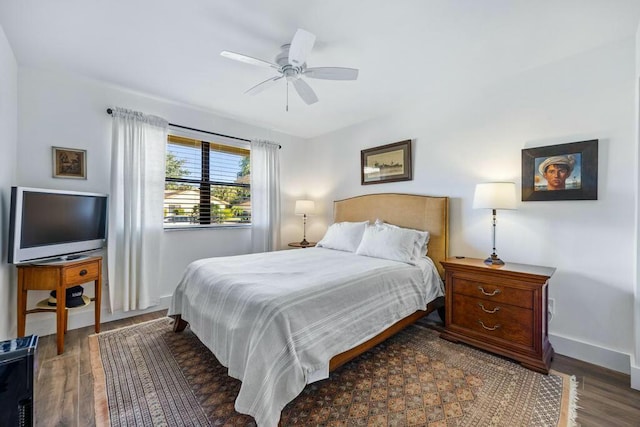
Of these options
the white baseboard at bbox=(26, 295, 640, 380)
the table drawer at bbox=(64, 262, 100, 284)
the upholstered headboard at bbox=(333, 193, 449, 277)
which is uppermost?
the upholstered headboard at bbox=(333, 193, 449, 277)

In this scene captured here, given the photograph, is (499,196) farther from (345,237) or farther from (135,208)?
(135,208)

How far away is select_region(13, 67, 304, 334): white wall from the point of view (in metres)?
2.56

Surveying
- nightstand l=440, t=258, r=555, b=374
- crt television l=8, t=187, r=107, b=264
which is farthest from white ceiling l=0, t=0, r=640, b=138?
nightstand l=440, t=258, r=555, b=374

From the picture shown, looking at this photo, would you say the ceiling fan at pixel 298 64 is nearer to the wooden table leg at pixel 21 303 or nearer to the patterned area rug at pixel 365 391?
the patterned area rug at pixel 365 391

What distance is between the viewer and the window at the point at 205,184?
353 centimetres

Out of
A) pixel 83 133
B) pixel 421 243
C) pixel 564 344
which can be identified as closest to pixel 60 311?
pixel 83 133

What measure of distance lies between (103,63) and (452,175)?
3613mm

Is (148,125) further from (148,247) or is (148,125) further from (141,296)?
A: (141,296)

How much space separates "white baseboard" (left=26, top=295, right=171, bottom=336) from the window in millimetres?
1086

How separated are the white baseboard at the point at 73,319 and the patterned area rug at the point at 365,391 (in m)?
0.57

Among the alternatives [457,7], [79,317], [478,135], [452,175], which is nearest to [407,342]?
[452,175]

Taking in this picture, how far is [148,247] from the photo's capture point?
3145 millimetres

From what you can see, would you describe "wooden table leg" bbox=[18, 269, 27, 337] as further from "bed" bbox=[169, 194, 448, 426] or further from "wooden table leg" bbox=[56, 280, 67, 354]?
"bed" bbox=[169, 194, 448, 426]

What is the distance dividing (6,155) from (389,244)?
3.38 meters
